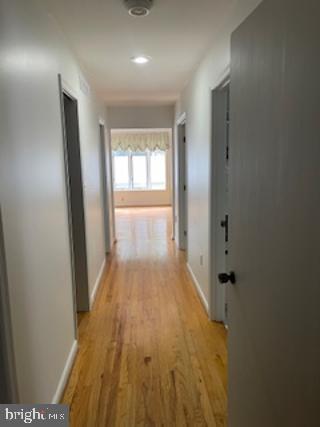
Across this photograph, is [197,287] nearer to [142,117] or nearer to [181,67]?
[181,67]

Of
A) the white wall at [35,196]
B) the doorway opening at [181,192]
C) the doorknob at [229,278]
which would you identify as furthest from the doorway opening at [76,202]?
the doorway opening at [181,192]

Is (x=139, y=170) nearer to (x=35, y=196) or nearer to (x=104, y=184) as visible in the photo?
(x=104, y=184)

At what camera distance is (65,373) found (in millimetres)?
2131

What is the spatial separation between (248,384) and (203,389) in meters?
0.89

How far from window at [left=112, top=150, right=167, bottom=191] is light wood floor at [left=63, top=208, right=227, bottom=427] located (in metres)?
6.34

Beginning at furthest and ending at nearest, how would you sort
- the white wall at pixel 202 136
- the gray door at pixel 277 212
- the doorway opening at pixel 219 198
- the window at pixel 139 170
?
1. the window at pixel 139 170
2. the doorway opening at pixel 219 198
3. the white wall at pixel 202 136
4. the gray door at pixel 277 212

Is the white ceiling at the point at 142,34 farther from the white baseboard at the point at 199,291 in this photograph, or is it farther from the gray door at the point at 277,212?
the white baseboard at the point at 199,291

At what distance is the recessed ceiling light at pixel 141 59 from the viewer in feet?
9.67

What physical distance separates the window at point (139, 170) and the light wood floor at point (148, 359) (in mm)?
6342

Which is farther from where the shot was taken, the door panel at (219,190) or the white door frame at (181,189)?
the white door frame at (181,189)

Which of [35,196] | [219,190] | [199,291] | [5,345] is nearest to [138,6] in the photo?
[35,196]

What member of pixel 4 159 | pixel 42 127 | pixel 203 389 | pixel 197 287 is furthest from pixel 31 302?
pixel 197 287

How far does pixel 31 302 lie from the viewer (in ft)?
5.10

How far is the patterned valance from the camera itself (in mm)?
9641
